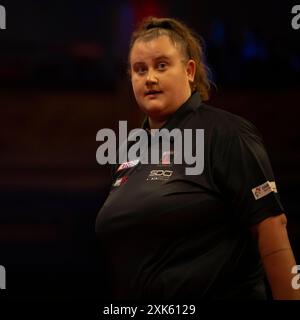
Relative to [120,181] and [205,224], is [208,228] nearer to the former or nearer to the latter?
[205,224]

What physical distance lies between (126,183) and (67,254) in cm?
148

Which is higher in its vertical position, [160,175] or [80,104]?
[80,104]

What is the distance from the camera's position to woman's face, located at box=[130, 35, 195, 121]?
4.07ft

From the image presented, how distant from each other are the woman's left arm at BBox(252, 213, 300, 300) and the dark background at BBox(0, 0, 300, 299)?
4.53 ft

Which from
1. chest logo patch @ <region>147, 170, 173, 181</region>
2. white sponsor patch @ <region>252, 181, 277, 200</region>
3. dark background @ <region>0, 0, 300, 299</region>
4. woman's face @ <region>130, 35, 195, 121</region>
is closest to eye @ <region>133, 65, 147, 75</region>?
woman's face @ <region>130, 35, 195, 121</region>

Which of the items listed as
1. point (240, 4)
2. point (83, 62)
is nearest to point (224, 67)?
point (240, 4)

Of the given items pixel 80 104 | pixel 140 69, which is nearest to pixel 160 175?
pixel 140 69

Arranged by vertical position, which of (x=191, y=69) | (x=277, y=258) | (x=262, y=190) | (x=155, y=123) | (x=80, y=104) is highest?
(x=80, y=104)

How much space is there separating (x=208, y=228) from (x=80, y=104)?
2260 mm

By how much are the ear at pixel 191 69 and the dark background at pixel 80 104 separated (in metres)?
1.21

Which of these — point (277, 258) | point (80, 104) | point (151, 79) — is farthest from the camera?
point (80, 104)

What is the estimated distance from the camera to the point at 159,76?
123 centimetres

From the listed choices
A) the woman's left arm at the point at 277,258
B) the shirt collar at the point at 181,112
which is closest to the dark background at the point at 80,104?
the shirt collar at the point at 181,112

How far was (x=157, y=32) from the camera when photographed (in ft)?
4.20
